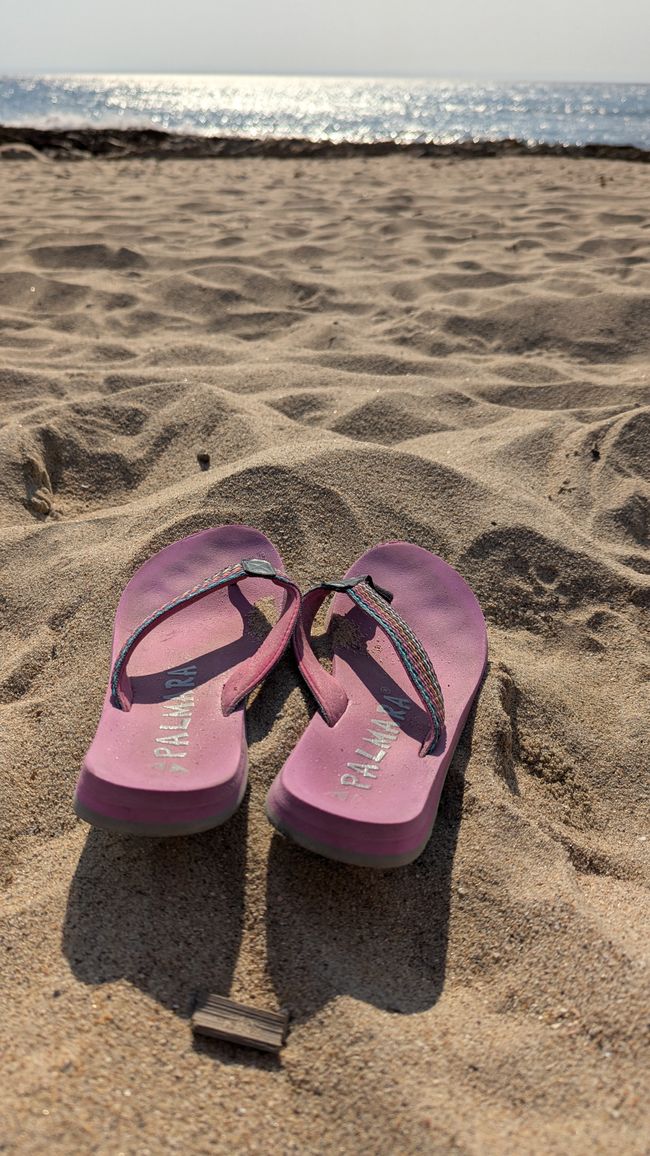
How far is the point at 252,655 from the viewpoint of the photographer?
4.27ft

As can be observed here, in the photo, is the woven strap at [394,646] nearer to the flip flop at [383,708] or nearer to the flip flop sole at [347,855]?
the flip flop at [383,708]

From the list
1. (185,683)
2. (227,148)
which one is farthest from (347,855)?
(227,148)

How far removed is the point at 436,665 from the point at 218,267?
8.44 feet

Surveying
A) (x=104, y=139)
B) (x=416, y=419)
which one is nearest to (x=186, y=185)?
(x=104, y=139)

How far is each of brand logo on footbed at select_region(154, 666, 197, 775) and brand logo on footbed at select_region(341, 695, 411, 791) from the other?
21 centimetres

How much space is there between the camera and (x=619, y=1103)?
2.45 ft

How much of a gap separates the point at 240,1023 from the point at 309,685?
1.61 feet

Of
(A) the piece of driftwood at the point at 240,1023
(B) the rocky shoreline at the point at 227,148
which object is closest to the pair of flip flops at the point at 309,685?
(A) the piece of driftwood at the point at 240,1023

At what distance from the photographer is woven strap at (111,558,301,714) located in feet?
3.86

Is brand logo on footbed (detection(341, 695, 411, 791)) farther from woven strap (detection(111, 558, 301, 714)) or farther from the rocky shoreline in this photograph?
the rocky shoreline

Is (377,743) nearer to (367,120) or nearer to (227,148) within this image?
(227,148)

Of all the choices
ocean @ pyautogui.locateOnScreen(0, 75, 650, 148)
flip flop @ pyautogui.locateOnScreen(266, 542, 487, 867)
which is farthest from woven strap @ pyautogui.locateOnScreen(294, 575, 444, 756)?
ocean @ pyautogui.locateOnScreen(0, 75, 650, 148)

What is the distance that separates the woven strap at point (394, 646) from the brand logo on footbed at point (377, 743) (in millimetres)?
40

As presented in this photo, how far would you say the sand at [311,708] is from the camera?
2.51 ft
